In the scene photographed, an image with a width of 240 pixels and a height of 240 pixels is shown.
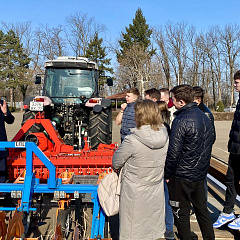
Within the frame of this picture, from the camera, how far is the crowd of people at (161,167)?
238 centimetres

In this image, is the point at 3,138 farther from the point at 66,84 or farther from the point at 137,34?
the point at 137,34

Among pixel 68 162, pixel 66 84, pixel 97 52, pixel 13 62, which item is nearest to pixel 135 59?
pixel 97 52

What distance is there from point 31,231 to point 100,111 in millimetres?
2966

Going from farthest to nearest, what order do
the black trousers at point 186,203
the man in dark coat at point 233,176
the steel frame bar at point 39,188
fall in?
the man in dark coat at point 233,176
the steel frame bar at point 39,188
the black trousers at point 186,203

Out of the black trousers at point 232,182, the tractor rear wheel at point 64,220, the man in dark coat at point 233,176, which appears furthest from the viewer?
the black trousers at point 232,182

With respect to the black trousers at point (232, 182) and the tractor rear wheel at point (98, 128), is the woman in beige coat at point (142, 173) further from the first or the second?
the tractor rear wheel at point (98, 128)


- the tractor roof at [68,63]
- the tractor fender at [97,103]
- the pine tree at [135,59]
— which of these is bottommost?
the tractor fender at [97,103]

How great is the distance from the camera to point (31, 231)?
3.29 m

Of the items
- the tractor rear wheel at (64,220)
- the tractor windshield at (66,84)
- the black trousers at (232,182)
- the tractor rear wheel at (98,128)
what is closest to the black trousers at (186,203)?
the black trousers at (232,182)

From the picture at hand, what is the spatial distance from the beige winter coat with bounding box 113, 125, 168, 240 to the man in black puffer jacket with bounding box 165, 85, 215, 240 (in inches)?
9.2

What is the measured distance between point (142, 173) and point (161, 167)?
21 cm

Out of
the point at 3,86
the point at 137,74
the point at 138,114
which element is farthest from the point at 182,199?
the point at 3,86

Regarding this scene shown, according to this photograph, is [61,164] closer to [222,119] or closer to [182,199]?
[182,199]

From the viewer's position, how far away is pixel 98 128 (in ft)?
19.1
